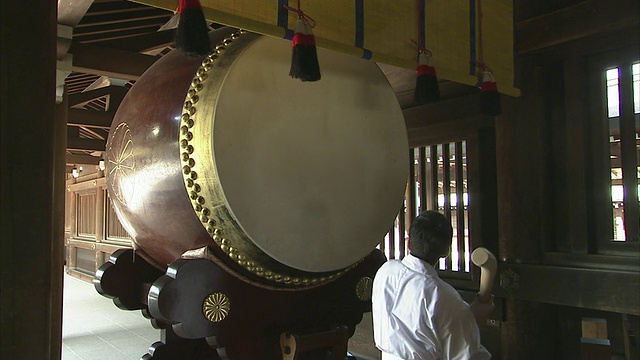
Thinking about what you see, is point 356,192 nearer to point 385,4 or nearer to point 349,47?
point 349,47

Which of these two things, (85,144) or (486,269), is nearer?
(486,269)

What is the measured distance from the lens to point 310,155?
181 centimetres

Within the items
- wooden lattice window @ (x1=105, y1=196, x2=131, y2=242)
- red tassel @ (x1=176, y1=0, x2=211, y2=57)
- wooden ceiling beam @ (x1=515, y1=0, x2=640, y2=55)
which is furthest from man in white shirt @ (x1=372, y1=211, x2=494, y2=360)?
wooden lattice window @ (x1=105, y1=196, x2=131, y2=242)

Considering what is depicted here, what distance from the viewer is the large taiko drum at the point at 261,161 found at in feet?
5.41

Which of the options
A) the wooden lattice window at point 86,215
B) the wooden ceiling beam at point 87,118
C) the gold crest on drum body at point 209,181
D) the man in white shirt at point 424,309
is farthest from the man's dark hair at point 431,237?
the wooden lattice window at point 86,215

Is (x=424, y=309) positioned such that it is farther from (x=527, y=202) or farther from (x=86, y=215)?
(x=86, y=215)

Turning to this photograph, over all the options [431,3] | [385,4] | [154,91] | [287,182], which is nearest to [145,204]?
[154,91]

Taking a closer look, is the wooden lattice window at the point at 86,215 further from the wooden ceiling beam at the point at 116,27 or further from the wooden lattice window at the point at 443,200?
the wooden lattice window at the point at 443,200

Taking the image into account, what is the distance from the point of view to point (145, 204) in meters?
1.87

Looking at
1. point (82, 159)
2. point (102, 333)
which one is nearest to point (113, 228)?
point (82, 159)

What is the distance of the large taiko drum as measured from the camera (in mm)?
1649

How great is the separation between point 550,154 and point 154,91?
183 cm

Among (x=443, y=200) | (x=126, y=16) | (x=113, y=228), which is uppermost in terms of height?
(x=126, y=16)

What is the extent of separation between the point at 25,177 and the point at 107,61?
3.64 meters
